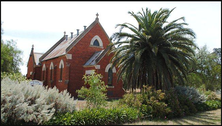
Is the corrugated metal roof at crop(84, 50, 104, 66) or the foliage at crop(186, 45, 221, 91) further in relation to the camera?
the corrugated metal roof at crop(84, 50, 104, 66)

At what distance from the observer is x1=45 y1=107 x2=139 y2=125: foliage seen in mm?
8406

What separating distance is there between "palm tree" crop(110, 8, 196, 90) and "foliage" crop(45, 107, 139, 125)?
4.97m

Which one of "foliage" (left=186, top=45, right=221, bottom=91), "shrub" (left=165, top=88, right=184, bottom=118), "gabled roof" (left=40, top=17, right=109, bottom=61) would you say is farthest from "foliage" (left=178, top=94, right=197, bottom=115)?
"gabled roof" (left=40, top=17, right=109, bottom=61)

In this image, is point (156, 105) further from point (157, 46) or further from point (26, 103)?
point (26, 103)

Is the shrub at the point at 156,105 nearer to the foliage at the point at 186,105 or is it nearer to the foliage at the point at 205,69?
the foliage at the point at 186,105

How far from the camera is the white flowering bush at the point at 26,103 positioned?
24.1ft

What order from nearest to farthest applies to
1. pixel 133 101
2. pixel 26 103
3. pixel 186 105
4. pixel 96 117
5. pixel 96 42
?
pixel 26 103 → pixel 96 117 → pixel 133 101 → pixel 186 105 → pixel 96 42

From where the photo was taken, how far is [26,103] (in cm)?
777

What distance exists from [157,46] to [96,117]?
8442 mm

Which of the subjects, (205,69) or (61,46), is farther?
(61,46)

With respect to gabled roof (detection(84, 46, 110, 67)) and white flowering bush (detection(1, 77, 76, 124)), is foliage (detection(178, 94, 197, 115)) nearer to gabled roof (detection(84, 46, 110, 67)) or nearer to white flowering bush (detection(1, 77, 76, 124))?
white flowering bush (detection(1, 77, 76, 124))

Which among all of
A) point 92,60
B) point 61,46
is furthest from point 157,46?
point 61,46

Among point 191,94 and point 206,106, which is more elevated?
point 191,94

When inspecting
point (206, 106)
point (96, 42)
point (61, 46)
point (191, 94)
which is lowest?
point (206, 106)
